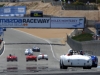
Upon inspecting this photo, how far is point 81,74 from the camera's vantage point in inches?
797

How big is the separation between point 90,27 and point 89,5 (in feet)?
73.8

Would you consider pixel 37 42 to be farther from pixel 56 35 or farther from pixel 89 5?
pixel 89 5

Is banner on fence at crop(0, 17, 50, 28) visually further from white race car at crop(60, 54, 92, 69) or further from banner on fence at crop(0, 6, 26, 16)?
white race car at crop(60, 54, 92, 69)

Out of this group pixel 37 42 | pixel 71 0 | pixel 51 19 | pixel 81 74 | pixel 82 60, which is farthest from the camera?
pixel 71 0

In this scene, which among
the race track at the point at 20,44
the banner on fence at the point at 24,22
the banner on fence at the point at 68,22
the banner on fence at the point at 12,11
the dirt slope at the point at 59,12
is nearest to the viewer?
the race track at the point at 20,44

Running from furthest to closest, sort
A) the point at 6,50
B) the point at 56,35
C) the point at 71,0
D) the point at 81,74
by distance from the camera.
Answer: the point at 71,0, the point at 56,35, the point at 6,50, the point at 81,74

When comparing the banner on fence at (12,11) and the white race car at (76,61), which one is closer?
the white race car at (76,61)

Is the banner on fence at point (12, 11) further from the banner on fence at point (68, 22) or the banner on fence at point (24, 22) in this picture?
the banner on fence at point (68, 22)

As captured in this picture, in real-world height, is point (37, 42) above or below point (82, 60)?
below

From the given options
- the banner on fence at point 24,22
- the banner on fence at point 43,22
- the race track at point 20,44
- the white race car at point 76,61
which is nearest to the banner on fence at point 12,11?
the race track at point 20,44

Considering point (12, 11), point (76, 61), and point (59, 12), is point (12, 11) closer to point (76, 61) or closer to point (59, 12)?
point (59, 12)

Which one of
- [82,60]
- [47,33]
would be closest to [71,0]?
[47,33]

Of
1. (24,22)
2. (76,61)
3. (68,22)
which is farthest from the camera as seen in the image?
(24,22)

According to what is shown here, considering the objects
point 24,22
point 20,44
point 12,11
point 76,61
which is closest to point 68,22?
point 24,22
